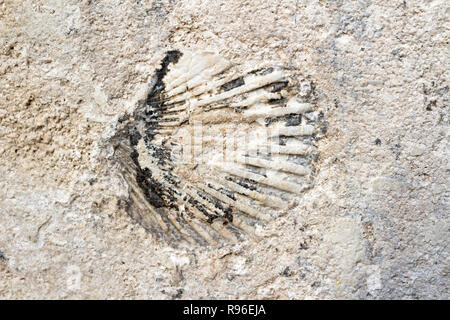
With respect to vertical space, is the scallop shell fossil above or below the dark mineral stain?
below

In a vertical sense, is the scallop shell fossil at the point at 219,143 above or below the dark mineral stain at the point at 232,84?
below

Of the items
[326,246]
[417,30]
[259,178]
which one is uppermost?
[417,30]

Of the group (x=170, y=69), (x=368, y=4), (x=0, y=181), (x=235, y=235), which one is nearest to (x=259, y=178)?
(x=235, y=235)
